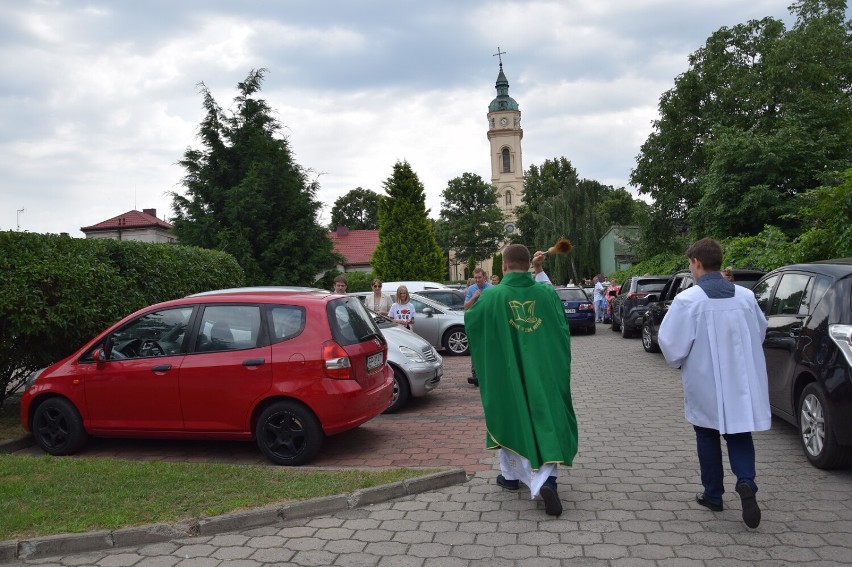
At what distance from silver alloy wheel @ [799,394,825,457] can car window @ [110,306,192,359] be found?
5.71 metres

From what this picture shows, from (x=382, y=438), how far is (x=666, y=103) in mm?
32809

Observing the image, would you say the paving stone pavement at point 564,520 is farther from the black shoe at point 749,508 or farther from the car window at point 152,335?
the car window at point 152,335

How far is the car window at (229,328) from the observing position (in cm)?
646

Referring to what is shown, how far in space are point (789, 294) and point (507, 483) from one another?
11.8 ft

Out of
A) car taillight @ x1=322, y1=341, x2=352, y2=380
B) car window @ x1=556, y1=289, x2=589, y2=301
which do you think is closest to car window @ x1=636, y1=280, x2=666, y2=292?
car window @ x1=556, y1=289, x2=589, y2=301

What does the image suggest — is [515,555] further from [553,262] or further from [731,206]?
[553,262]

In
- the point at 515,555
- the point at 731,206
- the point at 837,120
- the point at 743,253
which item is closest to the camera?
the point at 515,555

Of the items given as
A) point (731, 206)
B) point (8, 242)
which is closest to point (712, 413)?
point (8, 242)

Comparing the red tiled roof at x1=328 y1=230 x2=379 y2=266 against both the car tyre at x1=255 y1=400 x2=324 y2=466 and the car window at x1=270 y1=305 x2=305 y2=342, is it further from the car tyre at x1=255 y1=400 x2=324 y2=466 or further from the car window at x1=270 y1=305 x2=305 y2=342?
the car tyre at x1=255 y1=400 x2=324 y2=466

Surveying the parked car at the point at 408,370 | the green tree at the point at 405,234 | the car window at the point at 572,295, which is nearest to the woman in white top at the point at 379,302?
the parked car at the point at 408,370

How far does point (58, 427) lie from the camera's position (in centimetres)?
690

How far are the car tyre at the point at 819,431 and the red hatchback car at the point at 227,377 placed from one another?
3.84 metres

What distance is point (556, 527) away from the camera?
14.8 feet

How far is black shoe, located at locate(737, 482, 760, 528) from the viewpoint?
4254 millimetres
